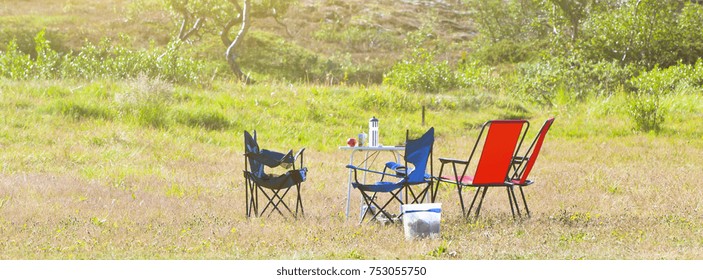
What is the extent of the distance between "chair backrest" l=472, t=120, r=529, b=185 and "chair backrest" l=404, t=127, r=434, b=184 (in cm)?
47

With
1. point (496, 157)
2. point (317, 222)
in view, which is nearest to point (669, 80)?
point (496, 157)

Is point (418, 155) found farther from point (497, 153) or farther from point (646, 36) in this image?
point (646, 36)

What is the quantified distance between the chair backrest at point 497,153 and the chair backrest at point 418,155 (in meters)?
0.47

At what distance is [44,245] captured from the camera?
626cm

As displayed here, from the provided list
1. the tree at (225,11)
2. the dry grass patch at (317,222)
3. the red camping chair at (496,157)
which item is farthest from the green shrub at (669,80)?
the red camping chair at (496,157)

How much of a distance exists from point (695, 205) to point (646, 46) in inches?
585

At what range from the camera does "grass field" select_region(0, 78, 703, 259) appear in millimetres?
6387

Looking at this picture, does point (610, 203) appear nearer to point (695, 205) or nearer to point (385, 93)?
point (695, 205)

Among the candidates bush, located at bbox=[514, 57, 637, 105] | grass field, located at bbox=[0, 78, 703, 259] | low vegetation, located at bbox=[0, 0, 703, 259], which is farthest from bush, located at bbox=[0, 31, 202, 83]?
bush, located at bbox=[514, 57, 637, 105]

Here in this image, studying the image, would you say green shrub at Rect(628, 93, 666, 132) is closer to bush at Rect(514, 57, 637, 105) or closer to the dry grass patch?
bush at Rect(514, 57, 637, 105)

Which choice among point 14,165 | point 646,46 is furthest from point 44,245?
point 646,46

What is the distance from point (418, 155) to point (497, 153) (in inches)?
28.1

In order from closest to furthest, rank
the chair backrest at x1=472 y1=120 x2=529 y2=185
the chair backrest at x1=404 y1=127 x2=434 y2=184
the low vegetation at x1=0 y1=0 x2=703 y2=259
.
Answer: the low vegetation at x1=0 y1=0 x2=703 y2=259
the chair backrest at x1=404 y1=127 x2=434 y2=184
the chair backrest at x1=472 y1=120 x2=529 y2=185

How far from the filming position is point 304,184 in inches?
387
